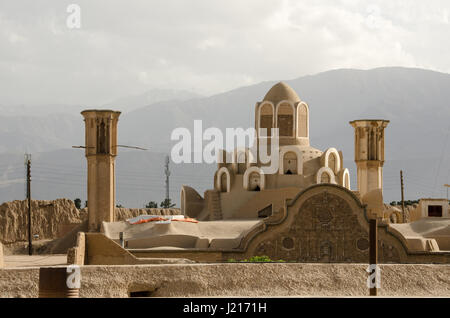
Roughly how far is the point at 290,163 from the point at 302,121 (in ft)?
10.2

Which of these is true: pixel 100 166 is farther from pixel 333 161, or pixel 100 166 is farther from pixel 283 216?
pixel 333 161

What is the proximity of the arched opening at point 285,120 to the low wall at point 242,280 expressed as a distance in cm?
2028

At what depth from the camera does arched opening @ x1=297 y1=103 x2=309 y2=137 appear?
158ft

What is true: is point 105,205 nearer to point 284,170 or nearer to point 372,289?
point 284,170

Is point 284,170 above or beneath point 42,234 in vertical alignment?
above

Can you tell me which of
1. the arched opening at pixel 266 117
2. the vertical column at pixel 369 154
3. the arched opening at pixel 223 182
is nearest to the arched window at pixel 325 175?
the vertical column at pixel 369 154

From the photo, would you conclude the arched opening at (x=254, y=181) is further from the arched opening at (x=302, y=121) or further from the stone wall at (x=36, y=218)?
the stone wall at (x=36, y=218)

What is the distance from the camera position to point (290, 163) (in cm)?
4684

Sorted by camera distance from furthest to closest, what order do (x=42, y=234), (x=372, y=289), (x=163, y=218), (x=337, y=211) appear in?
(x=42, y=234) < (x=163, y=218) < (x=337, y=211) < (x=372, y=289)

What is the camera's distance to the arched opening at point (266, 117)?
48.2 metres

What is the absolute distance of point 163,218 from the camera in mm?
43156
